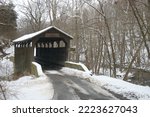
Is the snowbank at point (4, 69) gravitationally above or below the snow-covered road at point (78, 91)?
above

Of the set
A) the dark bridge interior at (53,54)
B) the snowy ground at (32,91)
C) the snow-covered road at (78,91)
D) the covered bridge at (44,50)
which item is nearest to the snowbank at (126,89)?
the snow-covered road at (78,91)

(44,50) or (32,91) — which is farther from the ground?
(44,50)

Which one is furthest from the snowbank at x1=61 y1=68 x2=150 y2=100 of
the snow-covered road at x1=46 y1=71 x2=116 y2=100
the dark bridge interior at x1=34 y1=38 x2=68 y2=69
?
the dark bridge interior at x1=34 y1=38 x2=68 y2=69

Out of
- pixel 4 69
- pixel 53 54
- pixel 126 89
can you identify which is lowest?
pixel 126 89

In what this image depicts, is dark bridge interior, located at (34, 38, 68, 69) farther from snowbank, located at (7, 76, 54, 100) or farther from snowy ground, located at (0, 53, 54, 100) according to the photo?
snowbank, located at (7, 76, 54, 100)

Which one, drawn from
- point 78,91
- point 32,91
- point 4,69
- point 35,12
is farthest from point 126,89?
point 35,12

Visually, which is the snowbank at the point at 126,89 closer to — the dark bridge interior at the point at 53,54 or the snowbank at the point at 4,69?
the snowbank at the point at 4,69

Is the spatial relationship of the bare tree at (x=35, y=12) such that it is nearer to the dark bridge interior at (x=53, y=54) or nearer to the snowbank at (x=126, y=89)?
the dark bridge interior at (x=53, y=54)

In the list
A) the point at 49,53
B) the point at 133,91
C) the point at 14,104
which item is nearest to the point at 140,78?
the point at 49,53

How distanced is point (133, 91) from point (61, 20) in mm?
33793

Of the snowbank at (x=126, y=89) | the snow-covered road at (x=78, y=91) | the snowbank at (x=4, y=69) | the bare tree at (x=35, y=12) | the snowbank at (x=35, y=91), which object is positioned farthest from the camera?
the bare tree at (x=35, y=12)

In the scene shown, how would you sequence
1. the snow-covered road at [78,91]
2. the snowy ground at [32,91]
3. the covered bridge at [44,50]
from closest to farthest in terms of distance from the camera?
the snowy ground at [32,91] < the snow-covered road at [78,91] < the covered bridge at [44,50]

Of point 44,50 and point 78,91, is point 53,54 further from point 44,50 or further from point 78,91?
point 78,91

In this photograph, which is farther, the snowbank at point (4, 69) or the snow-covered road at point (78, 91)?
the snowbank at point (4, 69)
